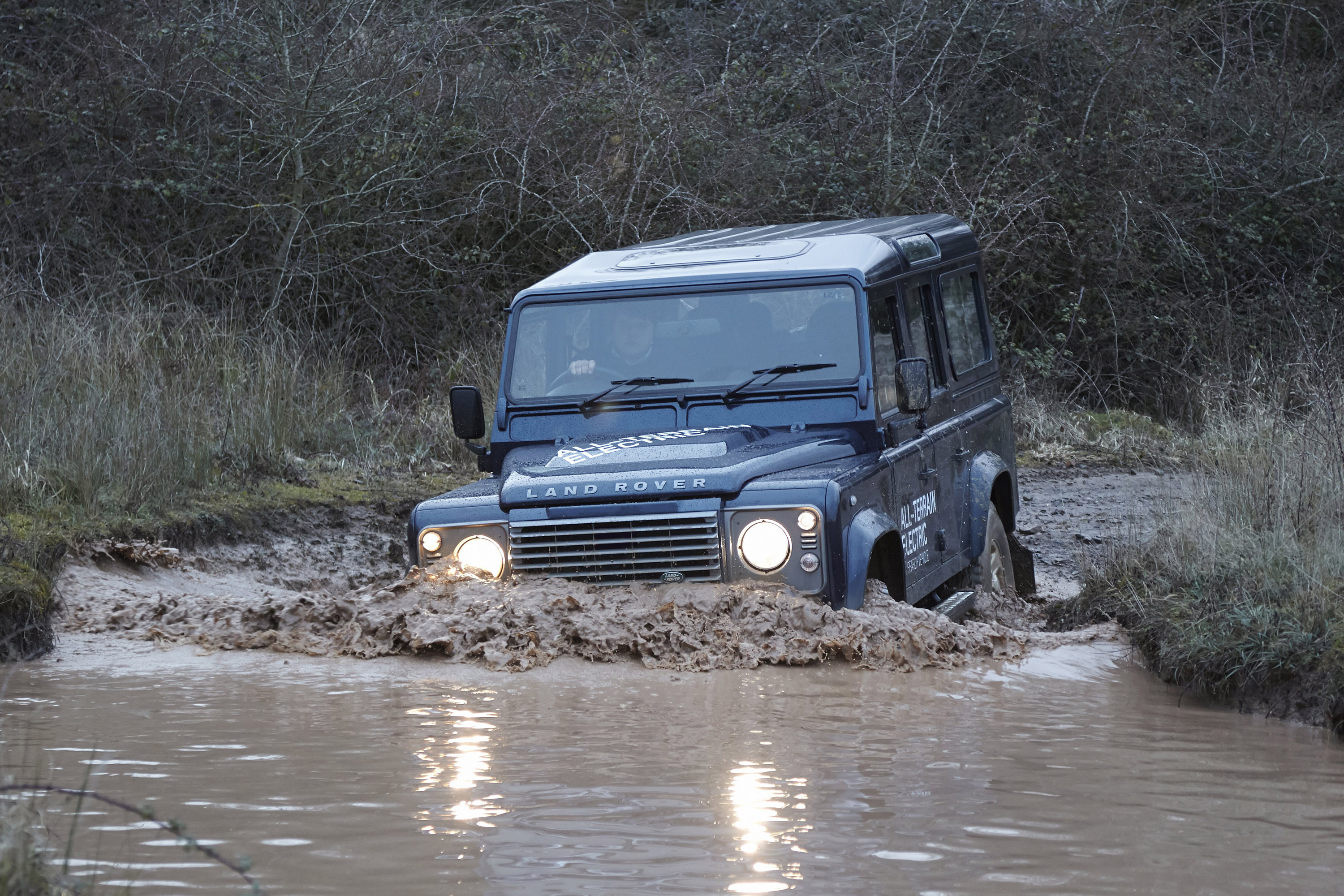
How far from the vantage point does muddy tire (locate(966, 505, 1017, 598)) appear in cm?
776

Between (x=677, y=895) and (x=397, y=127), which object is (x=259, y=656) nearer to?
(x=677, y=895)

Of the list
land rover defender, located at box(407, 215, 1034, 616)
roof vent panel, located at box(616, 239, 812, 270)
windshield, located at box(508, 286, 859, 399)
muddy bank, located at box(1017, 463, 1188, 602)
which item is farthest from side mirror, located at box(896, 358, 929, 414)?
muddy bank, located at box(1017, 463, 1188, 602)

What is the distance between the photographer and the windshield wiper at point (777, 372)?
21.5 feet

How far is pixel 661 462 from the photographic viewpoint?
19.7 feet

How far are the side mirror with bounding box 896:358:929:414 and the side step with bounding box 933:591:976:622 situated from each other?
0.85m

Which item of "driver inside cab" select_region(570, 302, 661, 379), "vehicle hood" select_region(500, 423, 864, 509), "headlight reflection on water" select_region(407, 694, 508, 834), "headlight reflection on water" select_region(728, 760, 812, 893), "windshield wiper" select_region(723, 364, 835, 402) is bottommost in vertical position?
"headlight reflection on water" select_region(728, 760, 812, 893)

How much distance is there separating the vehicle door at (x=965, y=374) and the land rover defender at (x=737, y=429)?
0.02 meters

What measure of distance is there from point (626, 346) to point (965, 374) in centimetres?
210

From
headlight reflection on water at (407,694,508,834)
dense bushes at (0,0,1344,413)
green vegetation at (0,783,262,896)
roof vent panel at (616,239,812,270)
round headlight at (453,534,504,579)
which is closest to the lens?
green vegetation at (0,783,262,896)

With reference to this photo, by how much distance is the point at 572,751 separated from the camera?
15.7ft

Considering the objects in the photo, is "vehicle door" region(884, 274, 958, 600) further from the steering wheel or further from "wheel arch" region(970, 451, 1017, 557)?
the steering wheel

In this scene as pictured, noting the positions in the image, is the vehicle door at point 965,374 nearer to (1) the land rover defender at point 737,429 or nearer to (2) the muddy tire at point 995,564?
(1) the land rover defender at point 737,429

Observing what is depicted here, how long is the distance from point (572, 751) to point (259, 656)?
6.12 ft

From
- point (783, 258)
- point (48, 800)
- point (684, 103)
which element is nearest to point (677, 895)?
point (48, 800)
